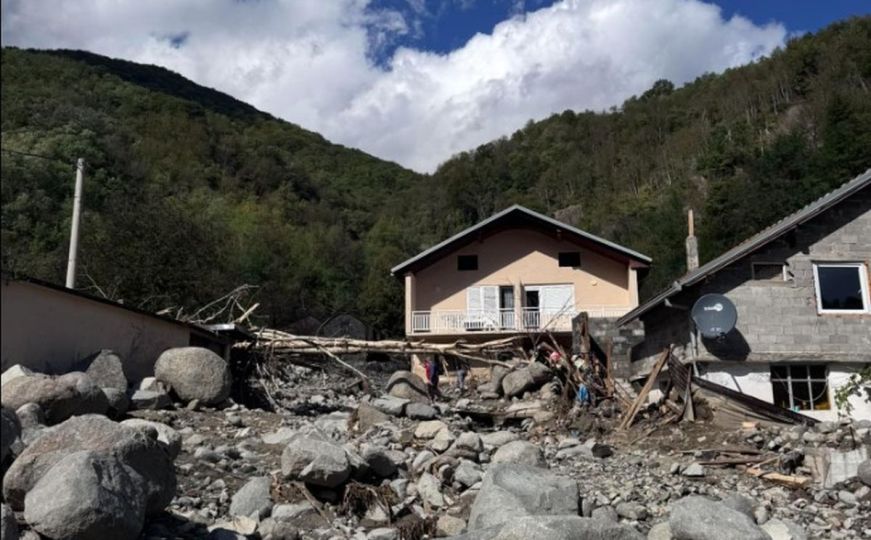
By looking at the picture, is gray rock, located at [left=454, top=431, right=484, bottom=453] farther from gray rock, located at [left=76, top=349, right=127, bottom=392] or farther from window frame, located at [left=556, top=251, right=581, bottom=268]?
window frame, located at [left=556, top=251, right=581, bottom=268]

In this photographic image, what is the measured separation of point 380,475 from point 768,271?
11.2 meters

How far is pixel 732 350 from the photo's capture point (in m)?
17.5

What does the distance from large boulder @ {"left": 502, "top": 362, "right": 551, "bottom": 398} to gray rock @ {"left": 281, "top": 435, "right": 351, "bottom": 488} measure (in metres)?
12.5

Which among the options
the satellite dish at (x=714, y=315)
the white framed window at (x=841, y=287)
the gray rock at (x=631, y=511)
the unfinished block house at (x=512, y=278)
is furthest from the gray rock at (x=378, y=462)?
the unfinished block house at (x=512, y=278)

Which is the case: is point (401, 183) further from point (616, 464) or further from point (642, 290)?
point (616, 464)

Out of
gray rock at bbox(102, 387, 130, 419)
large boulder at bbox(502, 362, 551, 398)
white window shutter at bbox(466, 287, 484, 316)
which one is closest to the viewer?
gray rock at bbox(102, 387, 130, 419)

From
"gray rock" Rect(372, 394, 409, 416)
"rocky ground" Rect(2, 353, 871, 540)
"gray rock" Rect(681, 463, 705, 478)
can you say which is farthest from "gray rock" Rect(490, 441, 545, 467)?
"gray rock" Rect(372, 394, 409, 416)

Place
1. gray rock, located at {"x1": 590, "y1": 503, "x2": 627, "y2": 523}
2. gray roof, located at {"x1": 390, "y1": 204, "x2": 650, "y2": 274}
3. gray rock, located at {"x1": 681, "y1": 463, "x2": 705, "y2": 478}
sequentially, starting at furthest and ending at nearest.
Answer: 1. gray roof, located at {"x1": 390, "y1": 204, "x2": 650, "y2": 274}
2. gray rock, located at {"x1": 681, "y1": 463, "x2": 705, "y2": 478}
3. gray rock, located at {"x1": 590, "y1": 503, "x2": 627, "y2": 523}

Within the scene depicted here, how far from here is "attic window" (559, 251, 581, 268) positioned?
104 ft

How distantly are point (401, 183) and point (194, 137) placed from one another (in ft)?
78.7

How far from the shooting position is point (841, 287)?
59.1 ft

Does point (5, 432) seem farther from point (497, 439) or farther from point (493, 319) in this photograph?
point (493, 319)

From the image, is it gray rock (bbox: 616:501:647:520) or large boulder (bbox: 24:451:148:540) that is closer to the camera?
large boulder (bbox: 24:451:148:540)

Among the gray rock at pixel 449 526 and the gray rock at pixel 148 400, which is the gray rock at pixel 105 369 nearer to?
the gray rock at pixel 148 400
